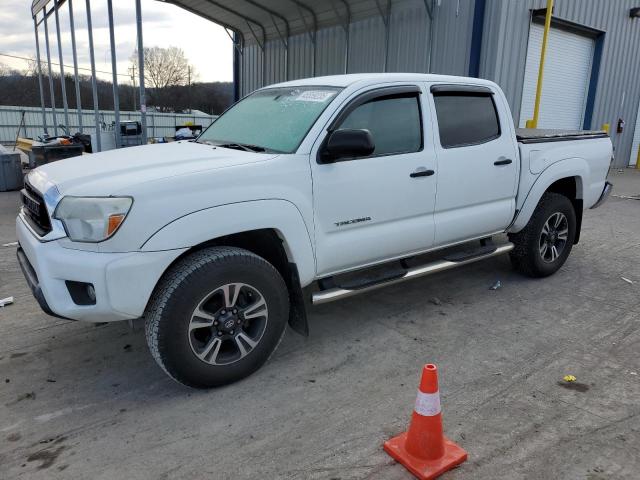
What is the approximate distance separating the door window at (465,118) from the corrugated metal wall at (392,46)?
8280 millimetres

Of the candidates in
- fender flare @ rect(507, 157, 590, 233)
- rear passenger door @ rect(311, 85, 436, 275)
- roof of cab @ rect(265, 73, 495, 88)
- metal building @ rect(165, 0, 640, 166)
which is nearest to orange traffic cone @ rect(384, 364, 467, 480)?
rear passenger door @ rect(311, 85, 436, 275)

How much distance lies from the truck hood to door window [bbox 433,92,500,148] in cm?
171

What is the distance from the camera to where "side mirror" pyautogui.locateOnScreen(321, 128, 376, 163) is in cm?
340

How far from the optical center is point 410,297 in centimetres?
502

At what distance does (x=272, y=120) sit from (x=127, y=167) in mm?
1221

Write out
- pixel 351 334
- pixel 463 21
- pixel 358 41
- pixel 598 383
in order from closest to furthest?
1. pixel 598 383
2. pixel 351 334
3. pixel 463 21
4. pixel 358 41

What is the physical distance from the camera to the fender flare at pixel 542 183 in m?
5.06

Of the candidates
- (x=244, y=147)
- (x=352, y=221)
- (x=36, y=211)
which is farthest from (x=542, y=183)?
(x=36, y=211)

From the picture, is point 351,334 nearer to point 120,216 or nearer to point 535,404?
point 535,404

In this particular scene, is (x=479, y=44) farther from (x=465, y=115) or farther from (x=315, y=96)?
(x=315, y=96)

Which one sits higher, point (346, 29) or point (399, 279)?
point (346, 29)

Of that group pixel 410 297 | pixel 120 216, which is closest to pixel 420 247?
pixel 410 297

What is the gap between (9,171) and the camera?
11266 millimetres

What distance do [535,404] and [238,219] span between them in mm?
2148
